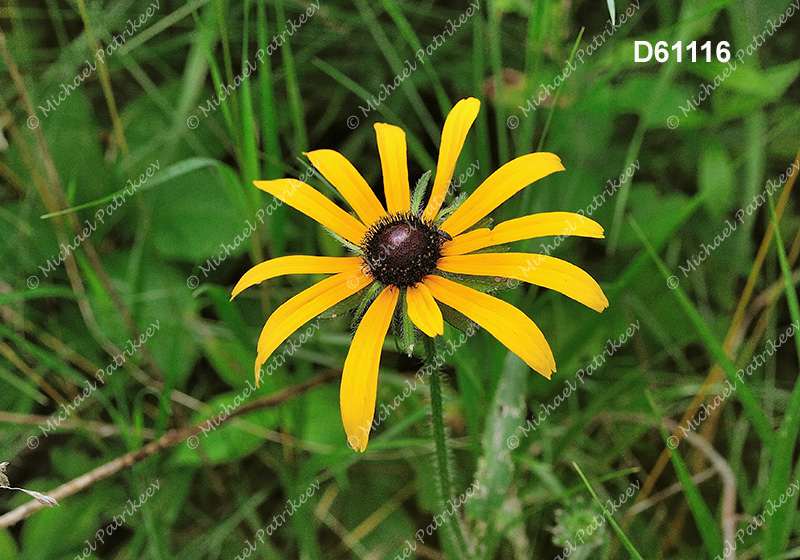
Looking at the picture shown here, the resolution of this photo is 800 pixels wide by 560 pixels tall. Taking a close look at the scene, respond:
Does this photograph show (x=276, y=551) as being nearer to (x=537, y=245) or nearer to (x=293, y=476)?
(x=293, y=476)

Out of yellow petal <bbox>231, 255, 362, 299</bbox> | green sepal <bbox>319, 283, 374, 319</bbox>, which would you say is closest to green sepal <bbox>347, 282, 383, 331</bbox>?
green sepal <bbox>319, 283, 374, 319</bbox>

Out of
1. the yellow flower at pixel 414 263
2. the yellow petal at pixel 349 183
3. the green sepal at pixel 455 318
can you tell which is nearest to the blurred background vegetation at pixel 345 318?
the yellow petal at pixel 349 183

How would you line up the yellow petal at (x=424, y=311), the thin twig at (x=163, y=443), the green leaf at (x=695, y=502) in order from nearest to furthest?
the yellow petal at (x=424, y=311)
the green leaf at (x=695, y=502)
the thin twig at (x=163, y=443)

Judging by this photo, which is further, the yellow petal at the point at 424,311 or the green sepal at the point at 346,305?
the green sepal at the point at 346,305

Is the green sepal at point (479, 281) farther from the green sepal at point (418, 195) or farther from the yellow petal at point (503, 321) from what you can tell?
the green sepal at point (418, 195)

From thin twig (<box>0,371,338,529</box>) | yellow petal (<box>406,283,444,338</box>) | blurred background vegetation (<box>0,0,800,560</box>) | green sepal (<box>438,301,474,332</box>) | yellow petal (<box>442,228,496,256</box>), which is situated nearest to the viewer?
yellow petal (<box>406,283,444,338</box>)

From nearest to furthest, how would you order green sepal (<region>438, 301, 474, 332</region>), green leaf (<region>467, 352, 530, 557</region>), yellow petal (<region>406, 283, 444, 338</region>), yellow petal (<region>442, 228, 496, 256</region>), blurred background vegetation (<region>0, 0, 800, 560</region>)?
yellow petal (<region>406, 283, 444, 338</region>) → green sepal (<region>438, 301, 474, 332</region>) → yellow petal (<region>442, 228, 496, 256</region>) → green leaf (<region>467, 352, 530, 557</region>) → blurred background vegetation (<region>0, 0, 800, 560</region>)

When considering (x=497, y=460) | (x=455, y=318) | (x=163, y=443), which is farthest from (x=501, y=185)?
(x=163, y=443)

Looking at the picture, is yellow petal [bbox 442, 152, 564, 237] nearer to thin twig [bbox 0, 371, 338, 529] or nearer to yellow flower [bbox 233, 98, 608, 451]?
yellow flower [bbox 233, 98, 608, 451]
